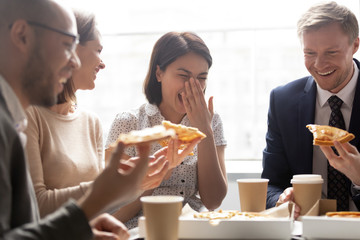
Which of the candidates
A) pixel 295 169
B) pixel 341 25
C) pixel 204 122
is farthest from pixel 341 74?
pixel 204 122

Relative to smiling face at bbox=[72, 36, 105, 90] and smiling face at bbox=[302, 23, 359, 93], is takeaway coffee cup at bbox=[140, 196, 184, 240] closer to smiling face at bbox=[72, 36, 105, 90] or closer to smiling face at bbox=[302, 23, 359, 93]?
smiling face at bbox=[72, 36, 105, 90]

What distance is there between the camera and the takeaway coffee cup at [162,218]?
1.24m

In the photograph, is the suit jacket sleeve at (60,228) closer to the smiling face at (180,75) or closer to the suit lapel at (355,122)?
the smiling face at (180,75)

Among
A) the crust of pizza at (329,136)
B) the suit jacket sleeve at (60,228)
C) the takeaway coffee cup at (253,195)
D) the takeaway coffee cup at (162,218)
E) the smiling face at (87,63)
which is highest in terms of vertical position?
the smiling face at (87,63)

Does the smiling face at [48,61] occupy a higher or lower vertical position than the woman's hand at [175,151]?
higher

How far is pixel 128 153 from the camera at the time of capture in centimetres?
231

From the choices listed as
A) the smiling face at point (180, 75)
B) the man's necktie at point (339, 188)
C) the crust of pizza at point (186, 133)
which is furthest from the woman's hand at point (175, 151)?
the man's necktie at point (339, 188)

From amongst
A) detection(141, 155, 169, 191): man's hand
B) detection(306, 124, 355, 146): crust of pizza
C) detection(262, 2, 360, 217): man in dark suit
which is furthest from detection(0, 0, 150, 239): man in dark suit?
detection(262, 2, 360, 217): man in dark suit

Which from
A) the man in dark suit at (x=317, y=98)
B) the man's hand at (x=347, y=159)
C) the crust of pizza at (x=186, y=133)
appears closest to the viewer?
the crust of pizza at (x=186, y=133)

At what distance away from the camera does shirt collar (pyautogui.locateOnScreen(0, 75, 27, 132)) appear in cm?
107

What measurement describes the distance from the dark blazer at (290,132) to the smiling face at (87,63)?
1.06 m

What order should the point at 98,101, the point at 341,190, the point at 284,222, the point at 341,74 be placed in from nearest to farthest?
the point at 284,222 → the point at 341,190 → the point at 341,74 → the point at 98,101

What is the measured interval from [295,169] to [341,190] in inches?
10.8

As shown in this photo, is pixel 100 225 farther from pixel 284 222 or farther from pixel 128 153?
pixel 128 153
